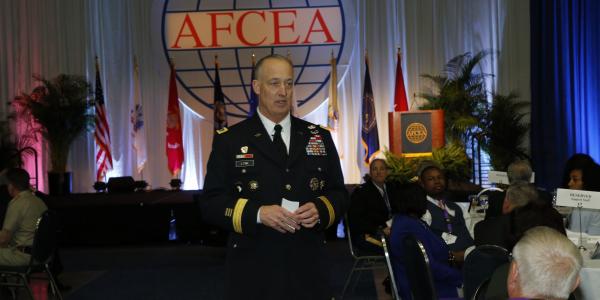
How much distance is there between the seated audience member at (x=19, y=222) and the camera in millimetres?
5488

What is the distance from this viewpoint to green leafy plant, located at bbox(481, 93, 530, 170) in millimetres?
11180

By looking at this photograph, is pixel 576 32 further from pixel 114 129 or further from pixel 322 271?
pixel 322 271

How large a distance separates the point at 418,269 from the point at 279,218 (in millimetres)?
1203

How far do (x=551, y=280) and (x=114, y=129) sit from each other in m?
12.2

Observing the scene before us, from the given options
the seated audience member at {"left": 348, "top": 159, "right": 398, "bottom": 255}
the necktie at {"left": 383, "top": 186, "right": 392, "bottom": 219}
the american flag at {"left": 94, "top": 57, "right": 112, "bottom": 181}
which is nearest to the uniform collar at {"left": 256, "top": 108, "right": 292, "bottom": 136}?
the seated audience member at {"left": 348, "top": 159, "right": 398, "bottom": 255}

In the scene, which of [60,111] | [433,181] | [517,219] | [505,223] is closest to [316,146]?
[517,219]

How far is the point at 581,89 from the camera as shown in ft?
32.7

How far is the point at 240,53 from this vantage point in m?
13.2

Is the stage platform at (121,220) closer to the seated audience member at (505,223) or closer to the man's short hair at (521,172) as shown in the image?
the man's short hair at (521,172)

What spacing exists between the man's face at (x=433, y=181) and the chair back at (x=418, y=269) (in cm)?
193

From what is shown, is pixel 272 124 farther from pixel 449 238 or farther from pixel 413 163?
pixel 413 163

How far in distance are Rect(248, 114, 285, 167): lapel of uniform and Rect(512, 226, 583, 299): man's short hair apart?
32.2 inches

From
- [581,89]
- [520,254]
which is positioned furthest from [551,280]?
[581,89]

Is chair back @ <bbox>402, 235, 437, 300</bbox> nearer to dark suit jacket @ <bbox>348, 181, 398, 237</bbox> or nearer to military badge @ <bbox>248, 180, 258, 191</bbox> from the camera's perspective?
military badge @ <bbox>248, 180, 258, 191</bbox>
